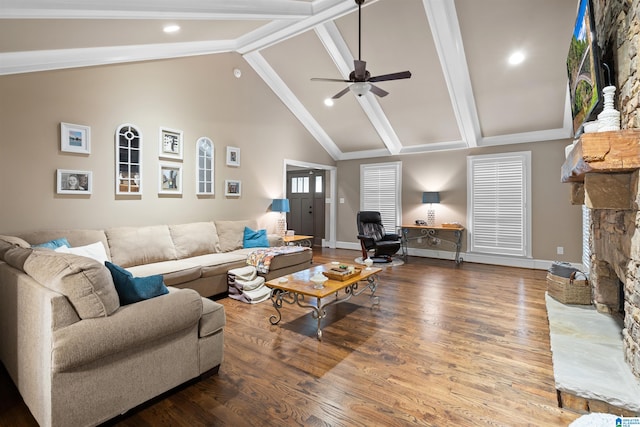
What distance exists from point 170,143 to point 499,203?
19.4 ft

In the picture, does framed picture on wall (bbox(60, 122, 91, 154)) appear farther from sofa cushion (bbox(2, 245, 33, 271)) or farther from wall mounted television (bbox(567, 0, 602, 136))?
wall mounted television (bbox(567, 0, 602, 136))

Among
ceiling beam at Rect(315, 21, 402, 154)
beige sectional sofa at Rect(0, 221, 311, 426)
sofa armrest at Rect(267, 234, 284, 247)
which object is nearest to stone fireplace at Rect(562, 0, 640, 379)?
beige sectional sofa at Rect(0, 221, 311, 426)

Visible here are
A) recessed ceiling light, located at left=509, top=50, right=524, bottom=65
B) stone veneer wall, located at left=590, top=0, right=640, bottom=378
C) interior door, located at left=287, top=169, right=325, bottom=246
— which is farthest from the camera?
interior door, located at left=287, top=169, right=325, bottom=246

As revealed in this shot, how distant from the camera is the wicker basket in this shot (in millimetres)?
3130

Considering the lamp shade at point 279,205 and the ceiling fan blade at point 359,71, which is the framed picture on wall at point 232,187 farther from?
the ceiling fan blade at point 359,71

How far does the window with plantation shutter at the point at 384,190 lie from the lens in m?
7.50

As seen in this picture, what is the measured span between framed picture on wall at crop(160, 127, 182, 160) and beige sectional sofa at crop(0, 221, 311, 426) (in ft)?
7.83

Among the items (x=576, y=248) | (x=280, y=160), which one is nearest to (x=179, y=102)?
(x=280, y=160)

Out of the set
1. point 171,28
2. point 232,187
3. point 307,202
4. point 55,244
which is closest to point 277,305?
point 55,244

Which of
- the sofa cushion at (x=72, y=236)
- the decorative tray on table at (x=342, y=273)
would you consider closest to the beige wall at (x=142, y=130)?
the sofa cushion at (x=72, y=236)

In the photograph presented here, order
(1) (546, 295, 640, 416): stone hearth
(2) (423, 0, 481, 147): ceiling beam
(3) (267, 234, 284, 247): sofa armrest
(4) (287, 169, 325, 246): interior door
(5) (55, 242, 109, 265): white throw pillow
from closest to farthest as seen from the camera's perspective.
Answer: (1) (546, 295, 640, 416): stone hearth < (5) (55, 242, 109, 265): white throw pillow < (2) (423, 0, 481, 147): ceiling beam < (3) (267, 234, 284, 247): sofa armrest < (4) (287, 169, 325, 246): interior door

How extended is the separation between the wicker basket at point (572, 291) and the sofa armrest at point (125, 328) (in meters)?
3.40

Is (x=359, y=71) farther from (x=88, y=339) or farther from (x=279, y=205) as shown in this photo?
(x=88, y=339)

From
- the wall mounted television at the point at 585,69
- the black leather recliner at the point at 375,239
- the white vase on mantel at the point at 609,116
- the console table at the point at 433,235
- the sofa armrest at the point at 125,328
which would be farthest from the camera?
the console table at the point at 433,235
